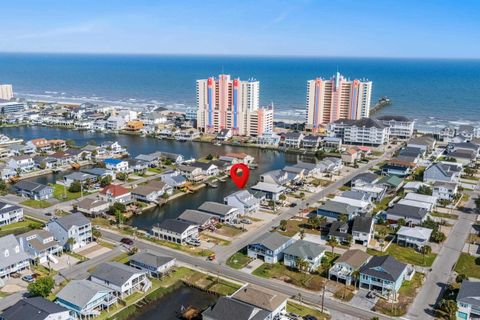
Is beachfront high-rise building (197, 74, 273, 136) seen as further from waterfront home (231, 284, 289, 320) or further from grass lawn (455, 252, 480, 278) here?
waterfront home (231, 284, 289, 320)

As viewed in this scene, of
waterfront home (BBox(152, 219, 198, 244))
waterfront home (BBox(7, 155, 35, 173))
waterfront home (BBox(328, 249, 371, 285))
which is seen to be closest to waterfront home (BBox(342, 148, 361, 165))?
waterfront home (BBox(328, 249, 371, 285))

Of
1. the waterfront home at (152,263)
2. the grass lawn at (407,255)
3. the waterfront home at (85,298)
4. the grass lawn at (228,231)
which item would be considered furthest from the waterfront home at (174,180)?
the grass lawn at (407,255)

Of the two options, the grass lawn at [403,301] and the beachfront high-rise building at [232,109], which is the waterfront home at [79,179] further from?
the grass lawn at [403,301]

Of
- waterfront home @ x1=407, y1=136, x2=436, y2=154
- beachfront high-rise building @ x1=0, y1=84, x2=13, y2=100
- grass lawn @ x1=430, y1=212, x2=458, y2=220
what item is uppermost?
beachfront high-rise building @ x1=0, y1=84, x2=13, y2=100

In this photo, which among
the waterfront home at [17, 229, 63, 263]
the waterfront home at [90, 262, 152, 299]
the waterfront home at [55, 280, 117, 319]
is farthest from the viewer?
the waterfront home at [17, 229, 63, 263]

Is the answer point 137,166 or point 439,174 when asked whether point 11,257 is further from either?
point 439,174

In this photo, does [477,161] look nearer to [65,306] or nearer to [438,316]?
[438,316]
